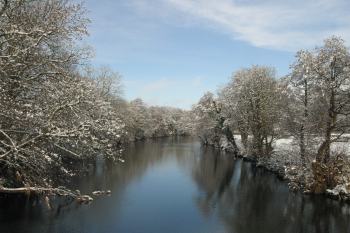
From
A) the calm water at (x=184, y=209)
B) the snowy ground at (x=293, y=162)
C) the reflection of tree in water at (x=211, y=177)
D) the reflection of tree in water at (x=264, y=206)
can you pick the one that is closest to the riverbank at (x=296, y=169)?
the snowy ground at (x=293, y=162)

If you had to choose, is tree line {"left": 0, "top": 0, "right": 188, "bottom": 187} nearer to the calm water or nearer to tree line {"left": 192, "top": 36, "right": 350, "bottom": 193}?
the calm water

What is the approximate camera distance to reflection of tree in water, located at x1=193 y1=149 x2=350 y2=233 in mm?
20312

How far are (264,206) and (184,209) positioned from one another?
4.92 m

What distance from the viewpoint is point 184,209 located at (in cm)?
2342

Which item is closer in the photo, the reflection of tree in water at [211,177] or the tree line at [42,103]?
the tree line at [42,103]

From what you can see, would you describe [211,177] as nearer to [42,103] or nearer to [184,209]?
[184,209]

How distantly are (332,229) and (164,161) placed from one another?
93.0ft

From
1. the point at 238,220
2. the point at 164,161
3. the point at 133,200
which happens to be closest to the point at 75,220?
the point at 133,200

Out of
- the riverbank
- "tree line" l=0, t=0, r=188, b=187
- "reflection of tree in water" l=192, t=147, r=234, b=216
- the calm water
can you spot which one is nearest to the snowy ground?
the riverbank

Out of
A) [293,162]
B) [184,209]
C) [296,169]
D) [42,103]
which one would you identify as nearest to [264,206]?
[184,209]

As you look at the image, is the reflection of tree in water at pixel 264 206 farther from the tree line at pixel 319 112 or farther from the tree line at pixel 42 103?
the tree line at pixel 42 103

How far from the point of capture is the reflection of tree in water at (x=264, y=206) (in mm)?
20312

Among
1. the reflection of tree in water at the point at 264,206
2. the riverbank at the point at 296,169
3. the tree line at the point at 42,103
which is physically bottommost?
the reflection of tree in water at the point at 264,206

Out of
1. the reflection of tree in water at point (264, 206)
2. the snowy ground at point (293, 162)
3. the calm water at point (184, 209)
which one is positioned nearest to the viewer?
the calm water at point (184, 209)
